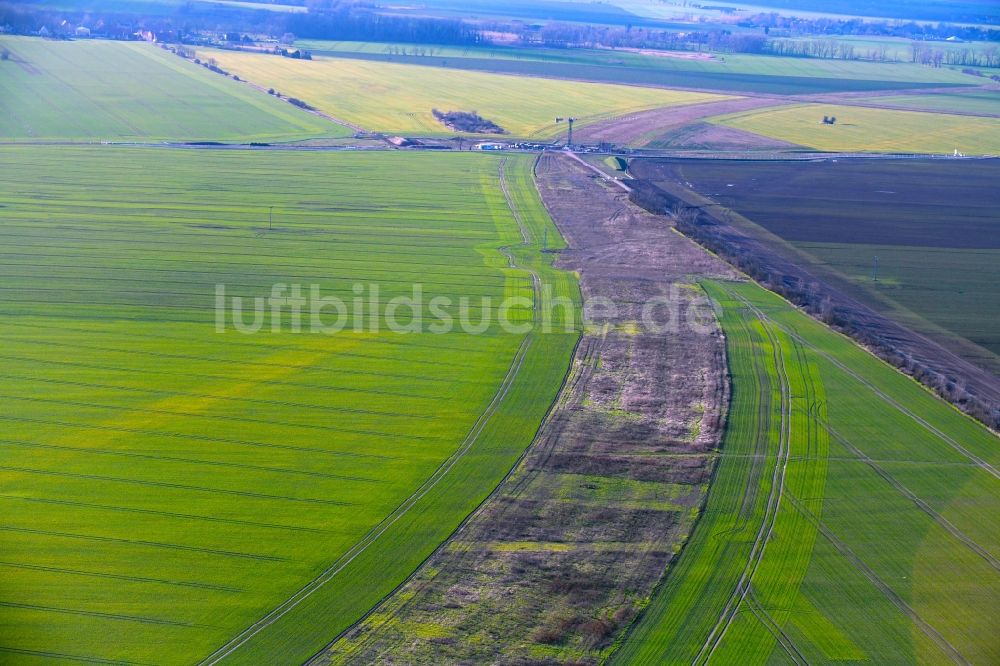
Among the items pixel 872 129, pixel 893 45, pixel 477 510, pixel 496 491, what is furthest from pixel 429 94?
pixel 893 45

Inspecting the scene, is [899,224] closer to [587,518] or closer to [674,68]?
[587,518]

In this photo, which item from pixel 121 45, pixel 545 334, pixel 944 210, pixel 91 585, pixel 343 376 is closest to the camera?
pixel 91 585

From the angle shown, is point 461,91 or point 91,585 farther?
point 461,91

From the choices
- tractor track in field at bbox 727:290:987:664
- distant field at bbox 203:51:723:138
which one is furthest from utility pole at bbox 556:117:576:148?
tractor track in field at bbox 727:290:987:664

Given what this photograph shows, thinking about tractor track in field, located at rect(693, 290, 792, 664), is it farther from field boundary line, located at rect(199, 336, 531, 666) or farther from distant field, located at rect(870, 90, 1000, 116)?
distant field, located at rect(870, 90, 1000, 116)

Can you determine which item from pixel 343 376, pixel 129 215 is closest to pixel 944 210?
pixel 343 376

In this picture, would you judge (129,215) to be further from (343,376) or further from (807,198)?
(807,198)

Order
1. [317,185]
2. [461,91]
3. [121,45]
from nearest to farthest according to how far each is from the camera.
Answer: [317,185]
[461,91]
[121,45]
